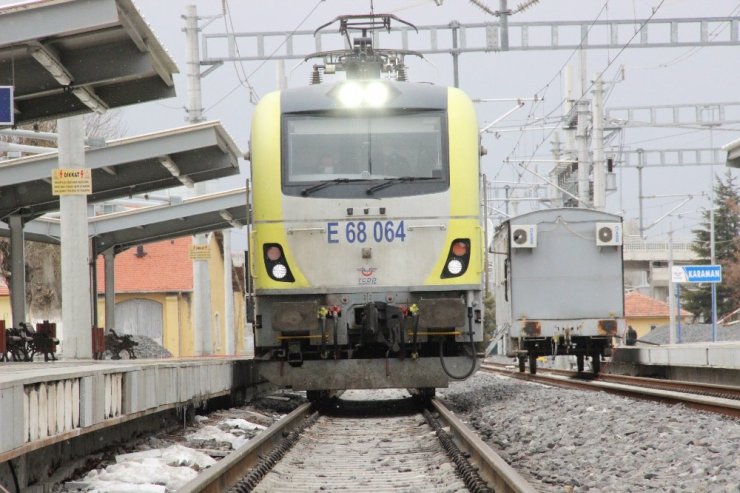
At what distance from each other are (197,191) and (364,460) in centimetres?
2081

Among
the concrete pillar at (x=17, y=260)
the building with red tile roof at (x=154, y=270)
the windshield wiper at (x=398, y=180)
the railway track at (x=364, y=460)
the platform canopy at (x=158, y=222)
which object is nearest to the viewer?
the railway track at (x=364, y=460)

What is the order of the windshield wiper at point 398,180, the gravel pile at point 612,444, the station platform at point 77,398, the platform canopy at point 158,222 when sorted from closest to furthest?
the station platform at point 77,398 → the gravel pile at point 612,444 → the windshield wiper at point 398,180 → the platform canopy at point 158,222

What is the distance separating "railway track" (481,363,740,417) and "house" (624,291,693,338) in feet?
169

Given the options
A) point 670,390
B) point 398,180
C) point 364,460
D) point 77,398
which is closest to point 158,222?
point 670,390

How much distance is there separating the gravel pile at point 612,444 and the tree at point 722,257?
61.2 metres

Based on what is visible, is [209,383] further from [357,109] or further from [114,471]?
[114,471]

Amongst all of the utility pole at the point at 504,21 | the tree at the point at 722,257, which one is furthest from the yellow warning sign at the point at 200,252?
the tree at the point at 722,257

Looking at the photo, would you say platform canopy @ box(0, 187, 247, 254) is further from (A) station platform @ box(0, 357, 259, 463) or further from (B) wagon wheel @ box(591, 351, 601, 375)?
(A) station platform @ box(0, 357, 259, 463)

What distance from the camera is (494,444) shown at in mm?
10641

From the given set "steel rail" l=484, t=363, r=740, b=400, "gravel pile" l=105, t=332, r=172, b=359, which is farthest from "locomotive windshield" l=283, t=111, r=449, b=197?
"gravel pile" l=105, t=332, r=172, b=359

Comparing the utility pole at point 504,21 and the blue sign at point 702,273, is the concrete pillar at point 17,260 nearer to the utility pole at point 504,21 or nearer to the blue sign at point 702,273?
the utility pole at point 504,21

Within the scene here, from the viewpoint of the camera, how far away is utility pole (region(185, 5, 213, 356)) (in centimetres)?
2866

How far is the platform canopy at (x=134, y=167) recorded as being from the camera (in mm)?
19562

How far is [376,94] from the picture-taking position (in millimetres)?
13766
